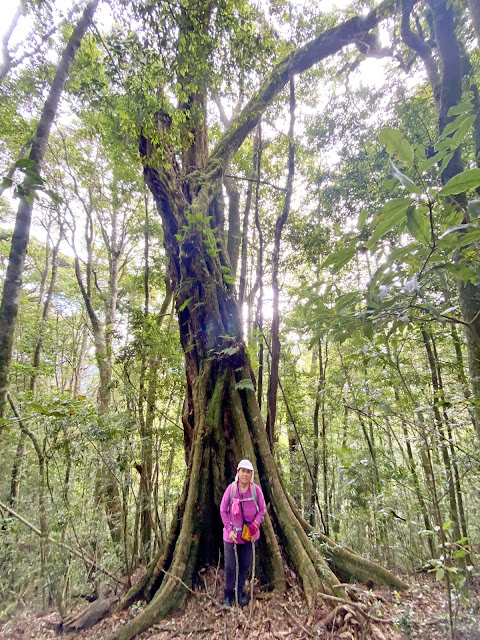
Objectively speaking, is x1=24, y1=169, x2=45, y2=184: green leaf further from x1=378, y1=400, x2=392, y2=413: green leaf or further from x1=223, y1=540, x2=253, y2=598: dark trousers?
x1=223, y1=540, x2=253, y2=598: dark trousers

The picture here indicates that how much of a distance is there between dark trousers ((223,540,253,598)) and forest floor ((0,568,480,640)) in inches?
5.9

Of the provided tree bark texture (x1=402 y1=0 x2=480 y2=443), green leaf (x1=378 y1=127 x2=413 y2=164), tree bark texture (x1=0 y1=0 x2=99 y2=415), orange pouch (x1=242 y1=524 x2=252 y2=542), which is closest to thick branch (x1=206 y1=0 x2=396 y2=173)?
tree bark texture (x1=0 y1=0 x2=99 y2=415)

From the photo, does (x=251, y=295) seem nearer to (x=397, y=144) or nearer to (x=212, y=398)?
(x=212, y=398)

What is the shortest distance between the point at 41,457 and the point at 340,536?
27.9ft

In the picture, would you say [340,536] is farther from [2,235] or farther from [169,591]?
[2,235]

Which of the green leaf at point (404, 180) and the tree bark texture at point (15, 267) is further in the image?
the tree bark texture at point (15, 267)

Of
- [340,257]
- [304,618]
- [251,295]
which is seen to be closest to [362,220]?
[340,257]

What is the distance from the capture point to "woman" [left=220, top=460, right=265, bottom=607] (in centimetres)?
293

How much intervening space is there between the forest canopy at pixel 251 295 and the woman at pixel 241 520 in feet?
1.01

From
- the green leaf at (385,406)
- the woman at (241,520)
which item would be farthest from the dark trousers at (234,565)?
the green leaf at (385,406)

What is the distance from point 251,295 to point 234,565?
5851 mm

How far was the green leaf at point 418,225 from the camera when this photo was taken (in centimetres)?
86

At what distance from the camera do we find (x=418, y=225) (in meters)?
0.87

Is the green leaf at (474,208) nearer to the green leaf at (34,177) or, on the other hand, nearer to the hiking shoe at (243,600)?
the green leaf at (34,177)
